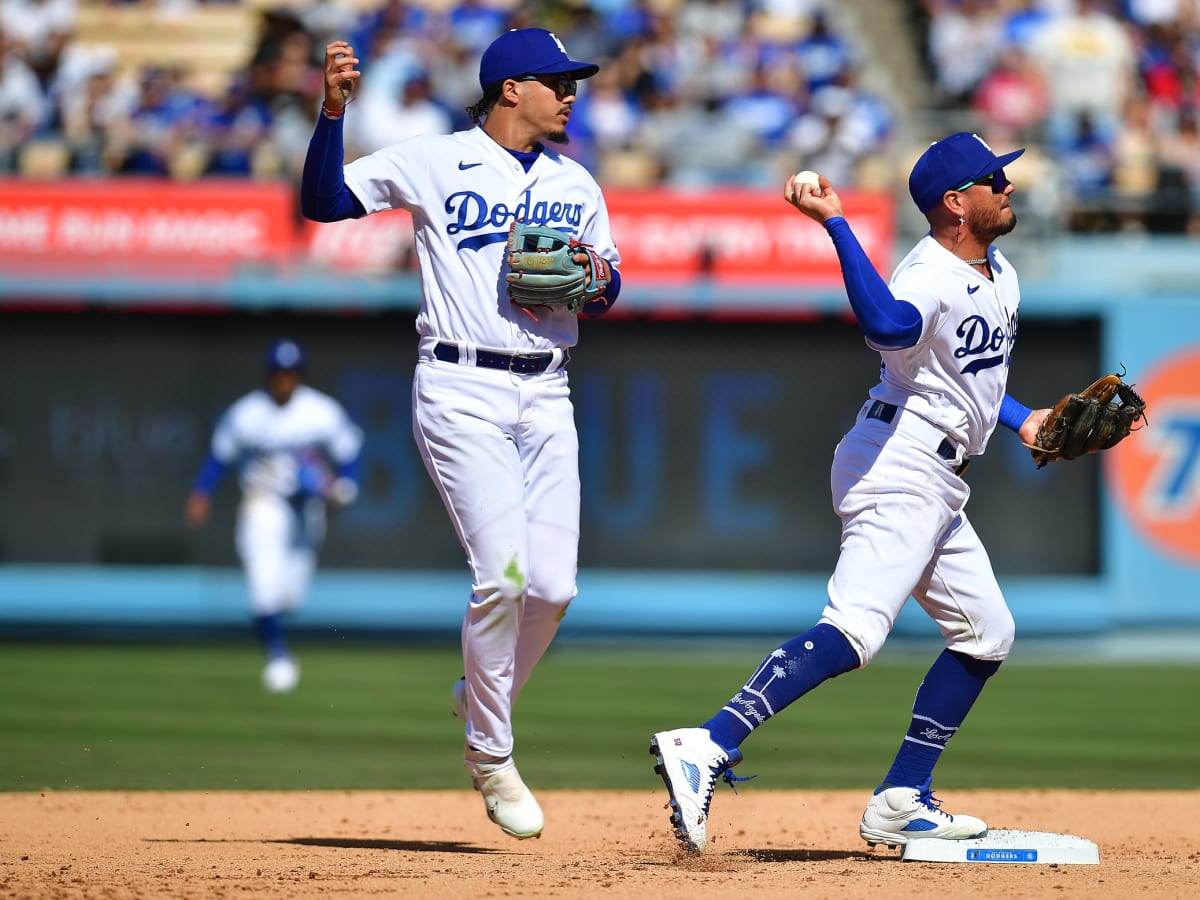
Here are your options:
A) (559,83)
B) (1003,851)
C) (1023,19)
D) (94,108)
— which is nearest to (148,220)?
(94,108)

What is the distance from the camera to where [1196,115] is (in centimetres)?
1491

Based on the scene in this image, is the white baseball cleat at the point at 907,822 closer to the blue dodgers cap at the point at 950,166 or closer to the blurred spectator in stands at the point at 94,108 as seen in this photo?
the blue dodgers cap at the point at 950,166

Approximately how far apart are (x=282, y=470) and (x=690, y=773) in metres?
6.58

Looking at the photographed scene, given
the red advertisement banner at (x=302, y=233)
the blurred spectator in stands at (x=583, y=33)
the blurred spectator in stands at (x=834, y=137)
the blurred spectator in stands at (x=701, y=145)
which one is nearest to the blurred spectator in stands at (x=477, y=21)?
the blurred spectator in stands at (x=583, y=33)

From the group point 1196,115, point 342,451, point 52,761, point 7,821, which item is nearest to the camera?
point 7,821

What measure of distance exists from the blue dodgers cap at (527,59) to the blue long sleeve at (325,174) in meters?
0.51

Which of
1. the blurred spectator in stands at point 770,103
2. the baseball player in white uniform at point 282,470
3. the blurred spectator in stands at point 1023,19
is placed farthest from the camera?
the blurred spectator in stands at point 1023,19

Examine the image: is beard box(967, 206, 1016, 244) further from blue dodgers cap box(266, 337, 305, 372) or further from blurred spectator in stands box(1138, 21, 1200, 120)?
blurred spectator in stands box(1138, 21, 1200, 120)

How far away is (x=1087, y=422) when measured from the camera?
5.10 meters

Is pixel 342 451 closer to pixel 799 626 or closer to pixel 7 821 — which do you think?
pixel 799 626

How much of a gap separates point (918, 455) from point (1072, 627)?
26.0ft

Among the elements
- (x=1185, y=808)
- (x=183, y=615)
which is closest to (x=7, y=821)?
(x=1185, y=808)

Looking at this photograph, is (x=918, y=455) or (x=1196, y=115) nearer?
(x=918, y=455)

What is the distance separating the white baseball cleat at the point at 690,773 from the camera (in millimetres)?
4703
